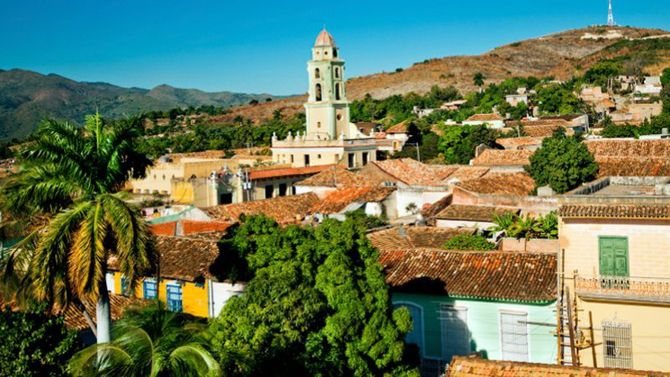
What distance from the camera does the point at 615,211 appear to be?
46.2ft

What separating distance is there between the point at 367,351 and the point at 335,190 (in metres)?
22.2

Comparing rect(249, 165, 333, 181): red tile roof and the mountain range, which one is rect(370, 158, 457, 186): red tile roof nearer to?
rect(249, 165, 333, 181): red tile roof

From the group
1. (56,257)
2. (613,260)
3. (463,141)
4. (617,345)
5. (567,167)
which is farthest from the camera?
(463,141)

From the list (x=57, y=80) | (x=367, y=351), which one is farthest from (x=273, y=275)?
(x=57, y=80)

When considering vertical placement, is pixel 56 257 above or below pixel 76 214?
below

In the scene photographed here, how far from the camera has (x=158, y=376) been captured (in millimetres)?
8109

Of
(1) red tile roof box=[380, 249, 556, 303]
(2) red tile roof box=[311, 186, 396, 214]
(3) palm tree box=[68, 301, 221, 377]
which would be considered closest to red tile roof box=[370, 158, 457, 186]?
(2) red tile roof box=[311, 186, 396, 214]

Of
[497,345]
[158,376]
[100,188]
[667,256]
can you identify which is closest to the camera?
[158,376]

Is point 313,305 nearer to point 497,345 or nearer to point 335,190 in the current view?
point 497,345

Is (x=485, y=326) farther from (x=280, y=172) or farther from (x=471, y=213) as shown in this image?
(x=280, y=172)

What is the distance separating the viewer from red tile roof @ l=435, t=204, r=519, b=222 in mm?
24109

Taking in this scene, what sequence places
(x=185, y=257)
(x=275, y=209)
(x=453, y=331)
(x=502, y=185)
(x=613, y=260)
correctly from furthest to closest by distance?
(x=275, y=209) → (x=502, y=185) → (x=185, y=257) → (x=453, y=331) → (x=613, y=260)

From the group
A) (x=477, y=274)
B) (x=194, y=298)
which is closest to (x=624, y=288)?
(x=477, y=274)

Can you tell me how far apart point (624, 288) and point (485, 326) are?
2.73 m
